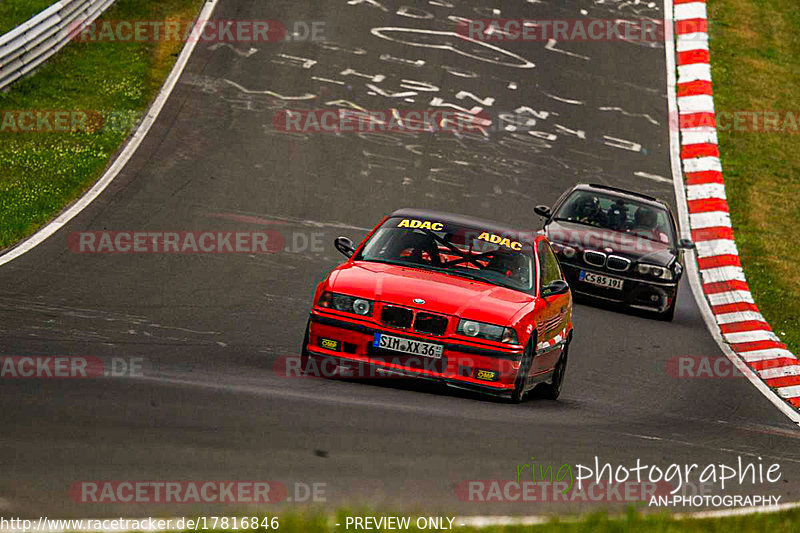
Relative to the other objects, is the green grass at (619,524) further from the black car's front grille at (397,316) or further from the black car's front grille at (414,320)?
the black car's front grille at (397,316)

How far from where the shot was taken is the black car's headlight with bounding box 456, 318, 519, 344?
944 cm

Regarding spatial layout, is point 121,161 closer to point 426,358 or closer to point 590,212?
point 590,212

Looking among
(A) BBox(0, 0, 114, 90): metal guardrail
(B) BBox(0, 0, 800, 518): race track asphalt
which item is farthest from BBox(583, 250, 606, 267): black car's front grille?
(A) BBox(0, 0, 114, 90): metal guardrail

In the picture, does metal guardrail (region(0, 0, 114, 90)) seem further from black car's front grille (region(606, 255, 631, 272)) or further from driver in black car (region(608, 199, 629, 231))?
black car's front grille (region(606, 255, 631, 272))

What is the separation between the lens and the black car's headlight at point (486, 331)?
372 inches

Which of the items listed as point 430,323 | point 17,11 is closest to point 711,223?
point 430,323

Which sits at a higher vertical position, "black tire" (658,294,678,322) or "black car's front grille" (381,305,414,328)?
"black car's front grille" (381,305,414,328)

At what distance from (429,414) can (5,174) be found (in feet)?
35.3

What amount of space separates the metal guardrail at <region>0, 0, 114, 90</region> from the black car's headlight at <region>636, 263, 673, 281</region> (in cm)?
1054

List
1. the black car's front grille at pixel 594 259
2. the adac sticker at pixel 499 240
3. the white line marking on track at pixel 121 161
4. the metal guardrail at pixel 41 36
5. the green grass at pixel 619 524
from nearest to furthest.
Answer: the green grass at pixel 619 524
the adac sticker at pixel 499 240
the white line marking on track at pixel 121 161
the black car's front grille at pixel 594 259
the metal guardrail at pixel 41 36

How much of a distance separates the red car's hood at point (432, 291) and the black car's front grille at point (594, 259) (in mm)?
5888

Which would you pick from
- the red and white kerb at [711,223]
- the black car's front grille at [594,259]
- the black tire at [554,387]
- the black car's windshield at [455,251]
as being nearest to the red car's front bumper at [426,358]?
the black car's windshield at [455,251]

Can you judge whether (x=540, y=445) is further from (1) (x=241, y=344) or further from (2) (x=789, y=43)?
(2) (x=789, y=43)

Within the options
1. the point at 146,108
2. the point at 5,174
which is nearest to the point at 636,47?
the point at 146,108
